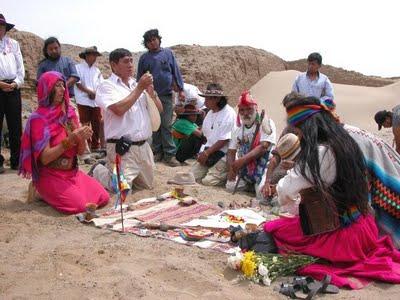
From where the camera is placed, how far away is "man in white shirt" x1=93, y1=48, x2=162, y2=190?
5.74 m

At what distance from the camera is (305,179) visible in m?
3.33

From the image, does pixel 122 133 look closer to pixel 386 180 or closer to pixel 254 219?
pixel 254 219

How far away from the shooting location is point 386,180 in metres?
3.63

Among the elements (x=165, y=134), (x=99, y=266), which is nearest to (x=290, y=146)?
(x=99, y=266)

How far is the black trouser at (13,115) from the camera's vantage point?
267 inches

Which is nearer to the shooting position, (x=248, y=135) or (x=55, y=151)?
(x=55, y=151)

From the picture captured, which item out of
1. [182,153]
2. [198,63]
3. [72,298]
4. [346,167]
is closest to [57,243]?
[72,298]

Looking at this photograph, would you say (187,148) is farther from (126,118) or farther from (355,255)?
(355,255)

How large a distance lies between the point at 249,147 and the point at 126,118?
60.7 inches

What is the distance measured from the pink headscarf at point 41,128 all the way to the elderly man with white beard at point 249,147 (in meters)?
2.14

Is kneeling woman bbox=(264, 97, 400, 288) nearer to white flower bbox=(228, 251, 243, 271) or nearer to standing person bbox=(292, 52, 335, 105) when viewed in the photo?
white flower bbox=(228, 251, 243, 271)

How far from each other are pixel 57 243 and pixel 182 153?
13.0 ft

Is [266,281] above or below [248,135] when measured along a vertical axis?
below

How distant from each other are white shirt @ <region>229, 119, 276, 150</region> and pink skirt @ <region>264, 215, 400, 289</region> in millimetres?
2590
